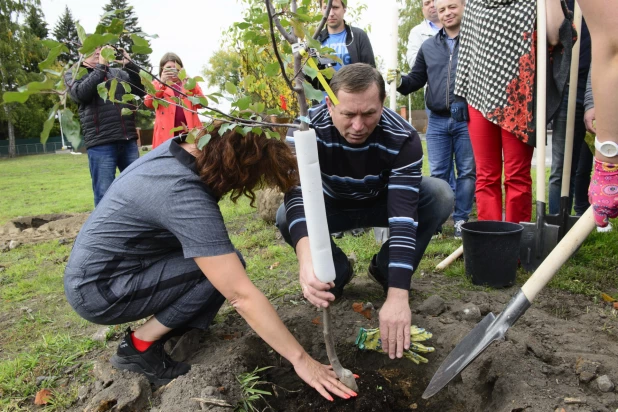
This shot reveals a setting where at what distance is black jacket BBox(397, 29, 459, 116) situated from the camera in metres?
3.82

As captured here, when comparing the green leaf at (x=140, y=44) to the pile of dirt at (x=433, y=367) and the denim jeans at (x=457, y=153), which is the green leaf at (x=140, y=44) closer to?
the pile of dirt at (x=433, y=367)

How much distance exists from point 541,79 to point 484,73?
1.23 ft

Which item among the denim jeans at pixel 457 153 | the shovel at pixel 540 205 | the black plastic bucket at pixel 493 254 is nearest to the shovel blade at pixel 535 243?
the shovel at pixel 540 205

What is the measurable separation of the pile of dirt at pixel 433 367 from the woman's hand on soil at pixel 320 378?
0.45 ft

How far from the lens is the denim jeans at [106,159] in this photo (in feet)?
15.0

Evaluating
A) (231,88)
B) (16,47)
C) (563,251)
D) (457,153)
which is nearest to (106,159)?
(457,153)

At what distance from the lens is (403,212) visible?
2.22 m

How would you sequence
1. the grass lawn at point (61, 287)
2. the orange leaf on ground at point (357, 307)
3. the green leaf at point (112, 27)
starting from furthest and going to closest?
the orange leaf on ground at point (357, 307)
the grass lawn at point (61, 287)
the green leaf at point (112, 27)

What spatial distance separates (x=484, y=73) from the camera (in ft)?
10.3

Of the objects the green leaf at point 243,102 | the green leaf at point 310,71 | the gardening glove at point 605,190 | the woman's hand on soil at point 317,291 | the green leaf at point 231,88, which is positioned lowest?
the woman's hand on soil at point 317,291

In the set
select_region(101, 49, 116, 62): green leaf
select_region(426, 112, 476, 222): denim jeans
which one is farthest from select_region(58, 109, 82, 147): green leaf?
select_region(426, 112, 476, 222): denim jeans

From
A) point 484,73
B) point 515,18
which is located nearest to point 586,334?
point 484,73

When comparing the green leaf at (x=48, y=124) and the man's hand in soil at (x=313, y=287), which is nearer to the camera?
the green leaf at (x=48, y=124)

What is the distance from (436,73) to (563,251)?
8.11 ft
